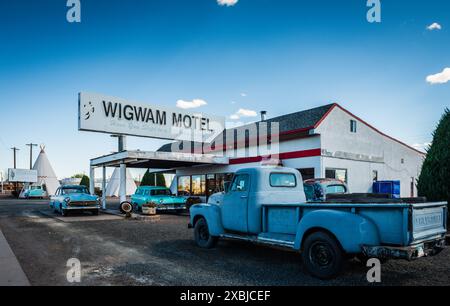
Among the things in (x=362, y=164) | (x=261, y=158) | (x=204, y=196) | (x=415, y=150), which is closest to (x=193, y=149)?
(x=204, y=196)

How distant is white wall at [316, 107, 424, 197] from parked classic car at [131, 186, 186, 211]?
7937mm

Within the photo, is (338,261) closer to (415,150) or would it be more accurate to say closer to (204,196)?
(204,196)

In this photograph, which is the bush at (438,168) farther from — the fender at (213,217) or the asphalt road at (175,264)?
the fender at (213,217)

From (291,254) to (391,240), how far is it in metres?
3.20

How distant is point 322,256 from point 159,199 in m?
13.0

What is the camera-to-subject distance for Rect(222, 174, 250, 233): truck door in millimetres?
7223

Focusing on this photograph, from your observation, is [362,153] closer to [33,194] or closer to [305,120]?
[305,120]

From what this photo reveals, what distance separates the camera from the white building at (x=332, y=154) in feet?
56.2

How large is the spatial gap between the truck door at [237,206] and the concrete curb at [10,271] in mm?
4081

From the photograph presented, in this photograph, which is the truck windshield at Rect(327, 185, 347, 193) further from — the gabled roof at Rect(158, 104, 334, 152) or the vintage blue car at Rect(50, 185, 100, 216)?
the vintage blue car at Rect(50, 185, 100, 216)

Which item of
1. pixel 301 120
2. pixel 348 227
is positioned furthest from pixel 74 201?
pixel 348 227

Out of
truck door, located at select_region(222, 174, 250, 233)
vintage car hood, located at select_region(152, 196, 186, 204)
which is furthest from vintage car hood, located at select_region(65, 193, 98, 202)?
truck door, located at select_region(222, 174, 250, 233)

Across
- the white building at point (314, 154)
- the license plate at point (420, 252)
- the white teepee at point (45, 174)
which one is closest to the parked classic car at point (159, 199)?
the white building at point (314, 154)
